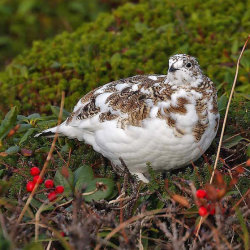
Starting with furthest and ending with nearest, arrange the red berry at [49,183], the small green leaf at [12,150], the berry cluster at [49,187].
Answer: the small green leaf at [12,150]
the red berry at [49,183]
the berry cluster at [49,187]

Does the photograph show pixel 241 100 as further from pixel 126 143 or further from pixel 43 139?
pixel 43 139

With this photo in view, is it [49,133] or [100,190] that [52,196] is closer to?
[100,190]

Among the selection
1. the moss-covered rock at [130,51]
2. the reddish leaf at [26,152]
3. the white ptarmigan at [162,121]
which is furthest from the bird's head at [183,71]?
the moss-covered rock at [130,51]

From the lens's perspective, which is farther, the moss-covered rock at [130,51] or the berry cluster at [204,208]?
the moss-covered rock at [130,51]

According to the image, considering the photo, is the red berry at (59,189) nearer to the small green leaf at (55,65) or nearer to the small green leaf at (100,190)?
the small green leaf at (100,190)

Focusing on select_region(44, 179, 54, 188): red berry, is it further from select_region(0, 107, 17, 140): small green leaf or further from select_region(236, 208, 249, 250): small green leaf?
select_region(236, 208, 249, 250): small green leaf

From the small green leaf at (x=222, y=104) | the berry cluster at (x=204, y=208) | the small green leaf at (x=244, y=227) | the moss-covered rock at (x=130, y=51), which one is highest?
the berry cluster at (x=204, y=208)

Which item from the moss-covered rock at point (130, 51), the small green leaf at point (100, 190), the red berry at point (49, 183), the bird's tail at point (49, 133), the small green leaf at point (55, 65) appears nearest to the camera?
the red berry at point (49, 183)
